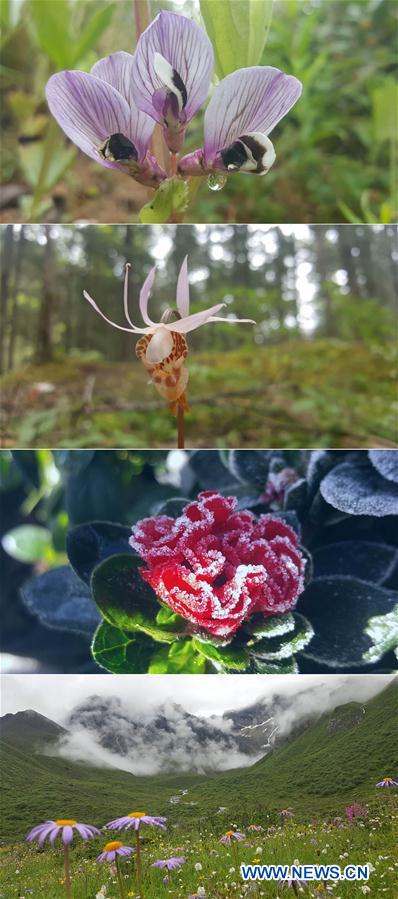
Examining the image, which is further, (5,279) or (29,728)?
(5,279)

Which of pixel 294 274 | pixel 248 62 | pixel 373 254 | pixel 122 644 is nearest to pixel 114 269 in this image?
pixel 294 274

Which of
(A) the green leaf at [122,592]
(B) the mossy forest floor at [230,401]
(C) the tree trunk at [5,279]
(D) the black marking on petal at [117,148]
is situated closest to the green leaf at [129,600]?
(A) the green leaf at [122,592]

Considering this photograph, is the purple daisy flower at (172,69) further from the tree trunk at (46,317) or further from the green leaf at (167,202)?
the tree trunk at (46,317)

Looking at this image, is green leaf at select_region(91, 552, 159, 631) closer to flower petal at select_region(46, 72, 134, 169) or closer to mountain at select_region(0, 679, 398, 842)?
mountain at select_region(0, 679, 398, 842)

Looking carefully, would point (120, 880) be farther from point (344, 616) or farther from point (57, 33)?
point (57, 33)

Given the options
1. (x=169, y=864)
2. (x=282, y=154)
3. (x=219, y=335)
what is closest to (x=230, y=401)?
(x=219, y=335)

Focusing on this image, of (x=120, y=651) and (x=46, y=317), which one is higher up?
(x=46, y=317)

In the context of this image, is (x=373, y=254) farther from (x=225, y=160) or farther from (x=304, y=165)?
(x=225, y=160)
